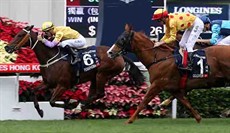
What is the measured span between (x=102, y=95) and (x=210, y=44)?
2.18 m

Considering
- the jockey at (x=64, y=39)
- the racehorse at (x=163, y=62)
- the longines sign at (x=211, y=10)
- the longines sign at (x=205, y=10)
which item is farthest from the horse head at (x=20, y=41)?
the longines sign at (x=205, y=10)

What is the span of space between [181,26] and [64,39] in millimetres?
2231

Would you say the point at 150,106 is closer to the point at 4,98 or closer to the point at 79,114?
the point at 79,114

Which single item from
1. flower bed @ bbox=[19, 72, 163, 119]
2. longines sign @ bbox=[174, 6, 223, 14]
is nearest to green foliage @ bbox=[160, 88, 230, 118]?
flower bed @ bbox=[19, 72, 163, 119]

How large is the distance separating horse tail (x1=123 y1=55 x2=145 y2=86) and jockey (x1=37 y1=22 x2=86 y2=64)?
1.07 metres

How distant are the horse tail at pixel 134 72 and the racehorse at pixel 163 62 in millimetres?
1494

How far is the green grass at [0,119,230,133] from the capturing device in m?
13.2

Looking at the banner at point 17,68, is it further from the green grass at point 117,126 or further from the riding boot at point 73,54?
the green grass at point 117,126

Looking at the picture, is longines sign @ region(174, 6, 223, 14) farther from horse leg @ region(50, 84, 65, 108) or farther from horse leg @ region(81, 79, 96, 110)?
horse leg @ region(50, 84, 65, 108)

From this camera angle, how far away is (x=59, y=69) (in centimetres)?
1546

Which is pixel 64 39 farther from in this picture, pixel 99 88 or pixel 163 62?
pixel 163 62

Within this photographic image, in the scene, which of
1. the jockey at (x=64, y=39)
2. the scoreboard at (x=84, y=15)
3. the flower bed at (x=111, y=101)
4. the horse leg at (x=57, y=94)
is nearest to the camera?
the horse leg at (x=57, y=94)

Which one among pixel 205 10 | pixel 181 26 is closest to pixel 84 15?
pixel 205 10

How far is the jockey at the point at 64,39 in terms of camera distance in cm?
1544
